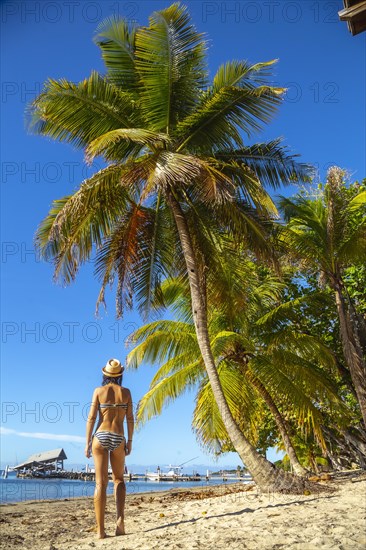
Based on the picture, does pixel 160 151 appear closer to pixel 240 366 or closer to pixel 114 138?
pixel 114 138

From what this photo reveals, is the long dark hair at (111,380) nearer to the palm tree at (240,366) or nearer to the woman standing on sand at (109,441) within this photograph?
the woman standing on sand at (109,441)

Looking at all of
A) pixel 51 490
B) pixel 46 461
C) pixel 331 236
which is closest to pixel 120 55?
pixel 331 236

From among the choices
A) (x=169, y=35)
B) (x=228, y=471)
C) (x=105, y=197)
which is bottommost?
(x=228, y=471)

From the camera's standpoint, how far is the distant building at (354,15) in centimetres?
375

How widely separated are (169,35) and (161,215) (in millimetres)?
4197

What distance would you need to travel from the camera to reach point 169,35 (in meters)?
10.7

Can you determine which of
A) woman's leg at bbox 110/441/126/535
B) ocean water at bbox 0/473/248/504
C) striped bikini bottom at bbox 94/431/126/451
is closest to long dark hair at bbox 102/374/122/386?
striped bikini bottom at bbox 94/431/126/451

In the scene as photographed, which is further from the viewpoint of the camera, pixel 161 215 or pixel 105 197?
pixel 161 215

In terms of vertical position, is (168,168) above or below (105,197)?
Answer: below

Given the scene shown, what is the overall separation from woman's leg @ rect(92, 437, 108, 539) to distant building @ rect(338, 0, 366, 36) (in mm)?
5848

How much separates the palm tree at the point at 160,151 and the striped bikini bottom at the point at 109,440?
3.48 m

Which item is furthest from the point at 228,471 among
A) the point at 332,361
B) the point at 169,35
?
the point at 169,35

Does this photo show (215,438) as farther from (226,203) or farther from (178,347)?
(226,203)

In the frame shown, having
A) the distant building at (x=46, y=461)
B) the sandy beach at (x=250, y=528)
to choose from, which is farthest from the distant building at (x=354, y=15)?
the distant building at (x=46, y=461)
